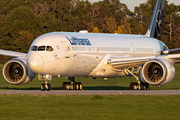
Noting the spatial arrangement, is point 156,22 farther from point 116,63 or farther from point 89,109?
point 89,109

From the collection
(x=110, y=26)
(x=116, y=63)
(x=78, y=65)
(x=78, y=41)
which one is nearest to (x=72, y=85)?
(x=78, y=65)

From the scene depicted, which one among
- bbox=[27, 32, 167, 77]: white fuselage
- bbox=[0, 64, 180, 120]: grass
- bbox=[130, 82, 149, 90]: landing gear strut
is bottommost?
bbox=[0, 64, 180, 120]: grass

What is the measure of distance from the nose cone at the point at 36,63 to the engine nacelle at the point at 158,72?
753 cm

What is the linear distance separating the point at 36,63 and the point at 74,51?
367 centimetres

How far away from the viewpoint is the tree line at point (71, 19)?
10238 centimetres

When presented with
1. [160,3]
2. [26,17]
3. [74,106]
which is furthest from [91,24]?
[74,106]

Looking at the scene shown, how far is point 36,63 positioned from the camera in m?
25.7

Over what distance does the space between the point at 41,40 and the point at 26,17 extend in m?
78.5

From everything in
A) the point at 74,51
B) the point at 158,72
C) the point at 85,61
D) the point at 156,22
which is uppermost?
the point at 156,22

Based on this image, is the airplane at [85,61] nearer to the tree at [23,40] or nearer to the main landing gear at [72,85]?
the main landing gear at [72,85]

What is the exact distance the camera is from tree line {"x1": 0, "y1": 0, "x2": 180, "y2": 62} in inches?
4031

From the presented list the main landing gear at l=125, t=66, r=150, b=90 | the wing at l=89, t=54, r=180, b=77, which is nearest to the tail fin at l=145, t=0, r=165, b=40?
the main landing gear at l=125, t=66, r=150, b=90

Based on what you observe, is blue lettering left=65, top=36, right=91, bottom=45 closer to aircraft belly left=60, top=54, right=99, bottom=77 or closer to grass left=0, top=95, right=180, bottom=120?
aircraft belly left=60, top=54, right=99, bottom=77

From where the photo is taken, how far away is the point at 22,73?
101 ft
